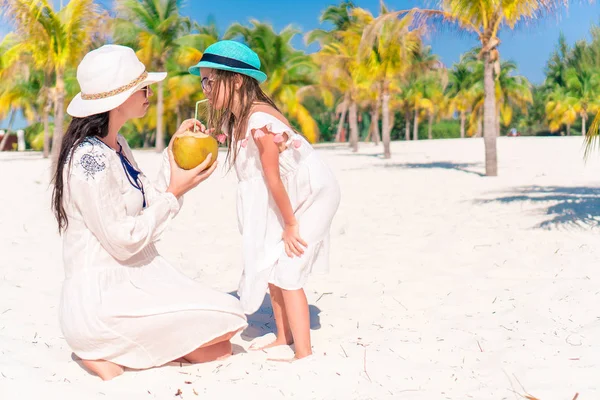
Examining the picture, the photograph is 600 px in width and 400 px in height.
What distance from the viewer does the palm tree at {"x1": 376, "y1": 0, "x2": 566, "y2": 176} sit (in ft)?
45.9

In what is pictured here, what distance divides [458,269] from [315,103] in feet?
176

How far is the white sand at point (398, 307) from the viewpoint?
2.88m

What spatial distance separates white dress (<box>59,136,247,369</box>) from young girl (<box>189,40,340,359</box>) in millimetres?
335

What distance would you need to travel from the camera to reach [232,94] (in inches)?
125

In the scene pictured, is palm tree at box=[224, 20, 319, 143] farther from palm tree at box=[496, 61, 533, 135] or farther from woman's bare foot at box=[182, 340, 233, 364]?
woman's bare foot at box=[182, 340, 233, 364]

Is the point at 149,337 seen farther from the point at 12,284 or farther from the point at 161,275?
the point at 12,284

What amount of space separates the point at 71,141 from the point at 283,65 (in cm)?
2934

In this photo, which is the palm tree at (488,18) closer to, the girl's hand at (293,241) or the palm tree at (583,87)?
the girl's hand at (293,241)

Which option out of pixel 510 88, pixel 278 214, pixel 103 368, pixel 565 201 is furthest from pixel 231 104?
pixel 510 88

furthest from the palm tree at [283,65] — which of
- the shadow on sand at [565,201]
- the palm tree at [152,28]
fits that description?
the shadow on sand at [565,201]

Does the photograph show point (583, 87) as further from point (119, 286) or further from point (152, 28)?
point (119, 286)

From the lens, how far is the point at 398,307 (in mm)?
4320

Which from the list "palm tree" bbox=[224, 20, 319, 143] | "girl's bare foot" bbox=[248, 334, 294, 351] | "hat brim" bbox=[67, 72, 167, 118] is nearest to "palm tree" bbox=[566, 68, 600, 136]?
"palm tree" bbox=[224, 20, 319, 143]

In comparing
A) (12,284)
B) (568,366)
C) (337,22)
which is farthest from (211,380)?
(337,22)
